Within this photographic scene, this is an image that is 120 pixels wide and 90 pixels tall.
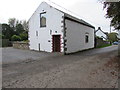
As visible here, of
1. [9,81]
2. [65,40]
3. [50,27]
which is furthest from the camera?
[50,27]

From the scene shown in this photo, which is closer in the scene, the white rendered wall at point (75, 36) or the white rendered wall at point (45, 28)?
the white rendered wall at point (45, 28)

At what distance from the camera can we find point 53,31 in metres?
14.6

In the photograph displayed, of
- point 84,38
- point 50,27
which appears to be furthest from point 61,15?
point 84,38

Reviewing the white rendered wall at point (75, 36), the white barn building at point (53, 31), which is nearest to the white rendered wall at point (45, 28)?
the white barn building at point (53, 31)

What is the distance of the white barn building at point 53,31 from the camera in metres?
13.9

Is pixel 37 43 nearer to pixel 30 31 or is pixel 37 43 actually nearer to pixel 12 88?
pixel 30 31

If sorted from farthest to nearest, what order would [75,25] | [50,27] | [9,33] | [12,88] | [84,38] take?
[9,33]
[84,38]
[75,25]
[50,27]
[12,88]

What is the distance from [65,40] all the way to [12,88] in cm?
1005

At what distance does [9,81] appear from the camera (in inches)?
191

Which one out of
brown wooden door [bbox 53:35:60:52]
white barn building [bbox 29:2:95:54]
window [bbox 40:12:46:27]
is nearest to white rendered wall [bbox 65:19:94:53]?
white barn building [bbox 29:2:95:54]

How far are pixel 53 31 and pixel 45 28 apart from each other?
1.42m

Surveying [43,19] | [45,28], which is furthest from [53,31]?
[43,19]

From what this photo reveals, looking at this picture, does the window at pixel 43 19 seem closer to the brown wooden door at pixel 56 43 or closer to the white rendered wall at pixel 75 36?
the brown wooden door at pixel 56 43

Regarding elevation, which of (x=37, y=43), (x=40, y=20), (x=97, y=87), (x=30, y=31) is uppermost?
(x=40, y=20)
